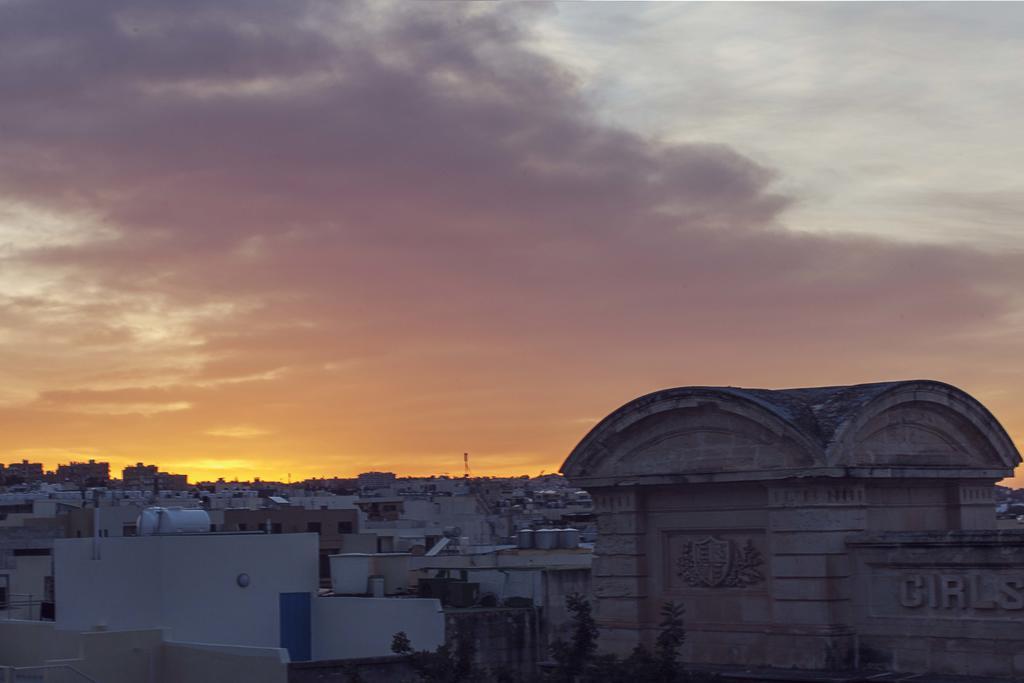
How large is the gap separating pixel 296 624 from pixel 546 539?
17.9 meters

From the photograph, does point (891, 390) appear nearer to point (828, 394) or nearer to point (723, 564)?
point (828, 394)

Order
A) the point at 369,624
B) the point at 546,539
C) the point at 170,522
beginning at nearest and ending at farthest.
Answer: the point at 369,624
the point at 170,522
the point at 546,539

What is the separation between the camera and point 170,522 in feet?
158

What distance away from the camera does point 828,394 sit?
21.3m

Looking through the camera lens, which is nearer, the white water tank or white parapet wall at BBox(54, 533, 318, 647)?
white parapet wall at BBox(54, 533, 318, 647)

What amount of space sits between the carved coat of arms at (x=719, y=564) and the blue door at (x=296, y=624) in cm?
2549

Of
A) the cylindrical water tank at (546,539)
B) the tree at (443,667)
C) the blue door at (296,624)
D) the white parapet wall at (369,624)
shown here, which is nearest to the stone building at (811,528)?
the tree at (443,667)

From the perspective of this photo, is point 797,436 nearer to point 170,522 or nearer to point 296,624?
point 296,624

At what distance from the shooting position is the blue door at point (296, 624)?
4534 cm

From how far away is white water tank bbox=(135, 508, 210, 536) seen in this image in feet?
157

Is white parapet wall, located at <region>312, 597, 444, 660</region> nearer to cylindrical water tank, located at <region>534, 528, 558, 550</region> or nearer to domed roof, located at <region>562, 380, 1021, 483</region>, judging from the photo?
cylindrical water tank, located at <region>534, 528, 558, 550</region>

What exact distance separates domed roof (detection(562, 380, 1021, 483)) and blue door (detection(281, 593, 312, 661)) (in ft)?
79.9

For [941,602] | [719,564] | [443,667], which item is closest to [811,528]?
[719,564]

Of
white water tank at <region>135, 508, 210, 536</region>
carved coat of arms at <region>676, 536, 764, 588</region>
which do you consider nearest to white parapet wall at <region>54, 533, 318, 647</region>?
white water tank at <region>135, 508, 210, 536</region>
